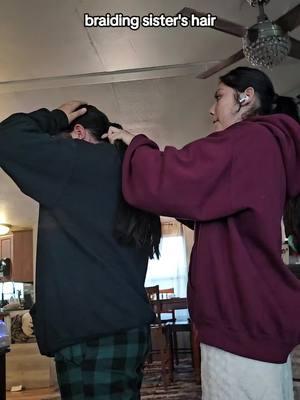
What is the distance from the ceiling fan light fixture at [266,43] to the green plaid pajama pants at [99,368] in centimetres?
162

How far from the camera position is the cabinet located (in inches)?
289

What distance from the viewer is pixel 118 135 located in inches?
41.4

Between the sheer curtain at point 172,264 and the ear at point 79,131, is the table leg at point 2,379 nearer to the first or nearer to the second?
the ear at point 79,131

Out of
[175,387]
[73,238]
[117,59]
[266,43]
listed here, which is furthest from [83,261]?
[175,387]

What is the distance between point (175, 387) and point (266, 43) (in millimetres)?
3151

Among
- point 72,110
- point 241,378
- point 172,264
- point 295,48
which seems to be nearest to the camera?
point 241,378

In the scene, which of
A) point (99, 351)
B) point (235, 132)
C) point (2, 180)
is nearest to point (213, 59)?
point (235, 132)

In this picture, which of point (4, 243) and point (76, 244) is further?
point (4, 243)

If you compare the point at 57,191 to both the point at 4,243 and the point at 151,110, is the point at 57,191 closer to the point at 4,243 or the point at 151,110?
the point at 151,110

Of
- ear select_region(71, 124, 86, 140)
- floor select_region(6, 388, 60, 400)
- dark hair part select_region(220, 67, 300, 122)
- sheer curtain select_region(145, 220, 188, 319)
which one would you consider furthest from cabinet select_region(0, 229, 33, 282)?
dark hair part select_region(220, 67, 300, 122)

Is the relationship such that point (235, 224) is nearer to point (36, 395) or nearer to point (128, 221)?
point (128, 221)

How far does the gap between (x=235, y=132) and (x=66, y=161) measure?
36 cm

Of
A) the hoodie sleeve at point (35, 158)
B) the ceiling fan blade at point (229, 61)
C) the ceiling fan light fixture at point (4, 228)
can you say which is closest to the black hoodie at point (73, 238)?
the hoodie sleeve at point (35, 158)

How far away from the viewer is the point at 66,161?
3.08ft
